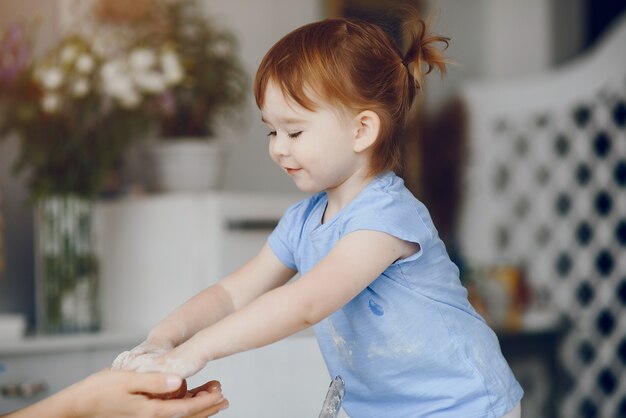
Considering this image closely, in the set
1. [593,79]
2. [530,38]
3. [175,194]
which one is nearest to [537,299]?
[593,79]

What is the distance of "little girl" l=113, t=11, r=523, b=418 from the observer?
994 millimetres

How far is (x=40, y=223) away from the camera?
2.13 meters

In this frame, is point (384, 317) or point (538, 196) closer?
point (384, 317)

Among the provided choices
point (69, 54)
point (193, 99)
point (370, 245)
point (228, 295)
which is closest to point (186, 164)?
point (193, 99)

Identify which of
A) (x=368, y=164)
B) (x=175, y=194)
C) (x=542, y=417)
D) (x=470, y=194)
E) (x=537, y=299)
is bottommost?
(x=542, y=417)

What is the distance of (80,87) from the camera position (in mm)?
2078

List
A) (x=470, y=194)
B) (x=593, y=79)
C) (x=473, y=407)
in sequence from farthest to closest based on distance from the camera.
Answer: (x=470, y=194) < (x=593, y=79) < (x=473, y=407)

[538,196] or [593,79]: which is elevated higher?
[593,79]

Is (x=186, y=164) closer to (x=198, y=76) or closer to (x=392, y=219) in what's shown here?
(x=198, y=76)

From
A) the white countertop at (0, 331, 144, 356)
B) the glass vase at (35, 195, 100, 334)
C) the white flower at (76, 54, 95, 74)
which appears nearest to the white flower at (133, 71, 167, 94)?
the white flower at (76, 54, 95, 74)

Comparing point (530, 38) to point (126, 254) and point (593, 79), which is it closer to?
point (593, 79)

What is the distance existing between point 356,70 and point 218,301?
1.09ft

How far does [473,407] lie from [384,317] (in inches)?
5.6

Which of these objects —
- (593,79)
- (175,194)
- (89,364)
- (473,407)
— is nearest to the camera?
(473,407)
